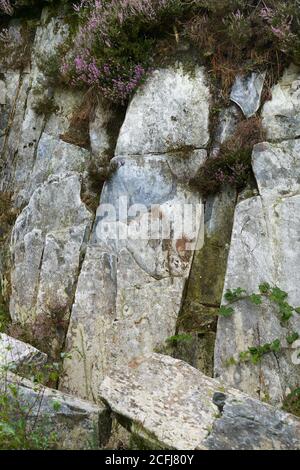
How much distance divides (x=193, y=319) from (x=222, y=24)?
15.7 ft

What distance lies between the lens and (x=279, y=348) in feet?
23.9

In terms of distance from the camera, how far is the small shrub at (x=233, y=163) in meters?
8.21

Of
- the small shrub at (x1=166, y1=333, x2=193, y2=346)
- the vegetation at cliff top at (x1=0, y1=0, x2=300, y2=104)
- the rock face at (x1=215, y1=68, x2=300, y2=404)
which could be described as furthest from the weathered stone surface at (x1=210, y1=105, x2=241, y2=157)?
the small shrub at (x1=166, y1=333, x2=193, y2=346)

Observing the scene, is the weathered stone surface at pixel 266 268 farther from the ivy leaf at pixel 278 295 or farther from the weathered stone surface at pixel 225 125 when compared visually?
the weathered stone surface at pixel 225 125

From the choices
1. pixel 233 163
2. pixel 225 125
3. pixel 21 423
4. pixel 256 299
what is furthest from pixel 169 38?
pixel 21 423

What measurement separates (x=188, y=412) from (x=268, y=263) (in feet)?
8.81

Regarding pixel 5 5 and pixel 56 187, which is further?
pixel 5 5

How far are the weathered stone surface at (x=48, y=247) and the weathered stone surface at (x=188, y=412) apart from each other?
2.80 m

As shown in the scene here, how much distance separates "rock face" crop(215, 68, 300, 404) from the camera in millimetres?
7320

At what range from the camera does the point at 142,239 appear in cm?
856

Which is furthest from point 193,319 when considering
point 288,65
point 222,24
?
point 222,24

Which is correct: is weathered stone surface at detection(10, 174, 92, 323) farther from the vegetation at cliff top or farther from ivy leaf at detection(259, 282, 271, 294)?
ivy leaf at detection(259, 282, 271, 294)

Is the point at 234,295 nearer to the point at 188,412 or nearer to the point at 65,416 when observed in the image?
the point at 188,412

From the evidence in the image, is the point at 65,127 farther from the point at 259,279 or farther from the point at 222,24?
the point at 259,279
